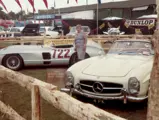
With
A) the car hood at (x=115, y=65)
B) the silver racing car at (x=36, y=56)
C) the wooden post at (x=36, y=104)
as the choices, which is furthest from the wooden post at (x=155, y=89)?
the silver racing car at (x=36, y=56)

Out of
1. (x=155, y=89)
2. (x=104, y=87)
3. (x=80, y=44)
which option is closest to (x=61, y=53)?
(x=80, y=44)

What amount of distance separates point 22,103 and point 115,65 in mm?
1988

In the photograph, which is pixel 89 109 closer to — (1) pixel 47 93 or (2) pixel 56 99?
(2) pixel 56 99

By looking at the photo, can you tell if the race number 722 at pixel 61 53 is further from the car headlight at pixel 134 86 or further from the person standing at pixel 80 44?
the car headlight at pixel 134 86

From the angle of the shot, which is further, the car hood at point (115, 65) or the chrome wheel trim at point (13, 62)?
the chrome wheel trim at point (13, 62)

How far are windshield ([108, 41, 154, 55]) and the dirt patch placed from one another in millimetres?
2273

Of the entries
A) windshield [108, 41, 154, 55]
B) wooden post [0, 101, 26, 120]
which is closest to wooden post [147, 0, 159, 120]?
wooden post [0, 101, 26, 120]

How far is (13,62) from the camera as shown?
9.65 metres

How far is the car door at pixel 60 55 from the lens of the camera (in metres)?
9.73

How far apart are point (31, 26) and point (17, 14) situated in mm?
75922

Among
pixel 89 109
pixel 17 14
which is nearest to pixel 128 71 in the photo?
pixel 89 109

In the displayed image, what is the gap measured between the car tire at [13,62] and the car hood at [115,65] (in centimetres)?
415

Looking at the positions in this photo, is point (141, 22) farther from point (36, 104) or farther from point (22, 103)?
point (36, 104)

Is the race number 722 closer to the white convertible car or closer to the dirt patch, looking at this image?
the dirt patch
